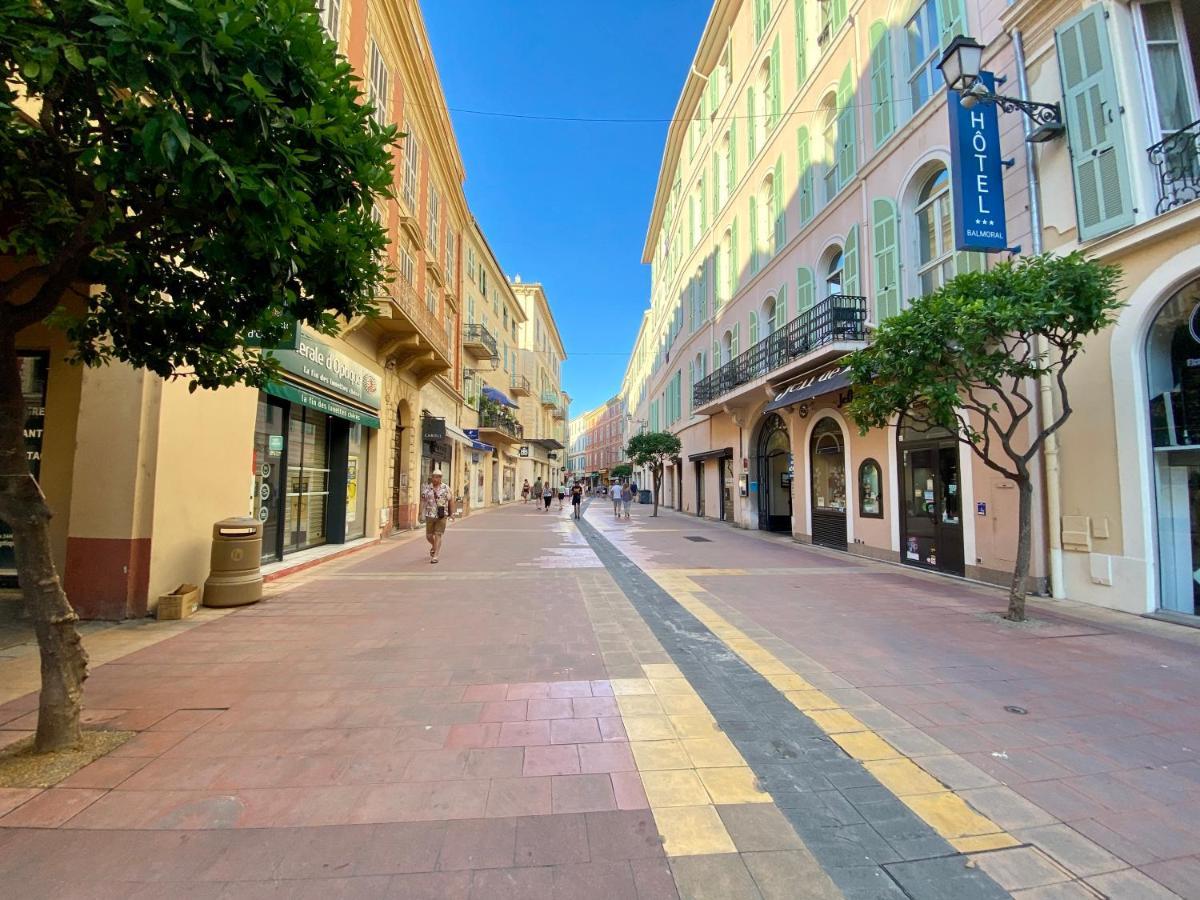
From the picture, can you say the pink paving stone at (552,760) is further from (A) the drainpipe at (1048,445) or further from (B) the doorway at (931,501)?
(B) the doorway at (931,501)

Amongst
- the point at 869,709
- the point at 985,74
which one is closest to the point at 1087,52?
the point at 985,74

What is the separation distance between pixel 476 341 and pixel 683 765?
25150 millimetres

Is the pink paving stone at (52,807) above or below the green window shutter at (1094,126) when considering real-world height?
below

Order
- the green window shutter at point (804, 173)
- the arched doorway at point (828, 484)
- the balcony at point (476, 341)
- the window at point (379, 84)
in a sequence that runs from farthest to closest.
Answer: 1. the balcony at point (476, 341)
2. the green window shutter at point (804, 173)
3. the arched doorway at point (828, 484)
4. the window at point (379, 84)

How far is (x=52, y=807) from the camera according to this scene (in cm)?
260

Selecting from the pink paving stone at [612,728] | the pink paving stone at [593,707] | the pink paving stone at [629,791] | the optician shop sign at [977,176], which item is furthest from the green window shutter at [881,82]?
the pink paving stone at [629,791]

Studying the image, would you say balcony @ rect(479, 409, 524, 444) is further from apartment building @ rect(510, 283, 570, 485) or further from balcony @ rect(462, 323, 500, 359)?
apartment building @ rect(510, 283, 570, 485)

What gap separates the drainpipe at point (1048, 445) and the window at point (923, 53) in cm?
288

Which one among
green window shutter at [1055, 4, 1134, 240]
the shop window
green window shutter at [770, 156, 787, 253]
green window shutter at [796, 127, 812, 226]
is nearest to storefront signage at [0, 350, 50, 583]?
green window shutter at [1055, 4, 1134, 240]

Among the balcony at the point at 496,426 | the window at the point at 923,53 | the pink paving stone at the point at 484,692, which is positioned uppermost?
the window at the point at 923,53

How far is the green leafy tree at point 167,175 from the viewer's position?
7.98ft

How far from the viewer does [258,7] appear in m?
2.70

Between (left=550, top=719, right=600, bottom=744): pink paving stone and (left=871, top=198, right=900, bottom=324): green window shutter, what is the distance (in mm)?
10341

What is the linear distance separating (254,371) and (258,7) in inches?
103
